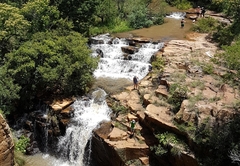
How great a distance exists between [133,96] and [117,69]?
4.89 metres

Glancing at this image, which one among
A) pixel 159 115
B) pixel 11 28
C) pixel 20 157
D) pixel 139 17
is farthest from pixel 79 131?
pixel 139 17

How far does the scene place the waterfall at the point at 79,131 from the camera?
17781 millimetres

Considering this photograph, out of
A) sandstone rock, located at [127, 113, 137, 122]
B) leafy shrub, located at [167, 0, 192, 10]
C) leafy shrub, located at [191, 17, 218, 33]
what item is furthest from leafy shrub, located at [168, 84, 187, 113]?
leafy shrub, located at [167, 0, 192, 10]

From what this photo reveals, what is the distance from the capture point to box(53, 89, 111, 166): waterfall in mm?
17781

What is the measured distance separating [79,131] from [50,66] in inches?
194

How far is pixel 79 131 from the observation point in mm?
17969

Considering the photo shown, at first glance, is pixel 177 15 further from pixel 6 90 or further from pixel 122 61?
pixel 6 90

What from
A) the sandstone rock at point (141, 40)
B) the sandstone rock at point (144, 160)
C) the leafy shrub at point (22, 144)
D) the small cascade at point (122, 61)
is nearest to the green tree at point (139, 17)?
the sandstone rock at point (141, 40)

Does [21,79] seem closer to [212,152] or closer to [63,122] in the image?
[63,122]

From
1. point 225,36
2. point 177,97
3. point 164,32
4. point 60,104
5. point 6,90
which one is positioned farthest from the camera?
point 164,32

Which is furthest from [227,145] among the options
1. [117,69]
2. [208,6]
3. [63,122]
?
[208,6]

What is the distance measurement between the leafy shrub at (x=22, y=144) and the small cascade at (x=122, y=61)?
729 cm

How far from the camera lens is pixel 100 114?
1852 cm

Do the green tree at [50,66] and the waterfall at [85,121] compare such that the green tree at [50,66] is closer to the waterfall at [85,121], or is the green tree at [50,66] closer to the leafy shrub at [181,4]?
the waterfall at [85,121]
